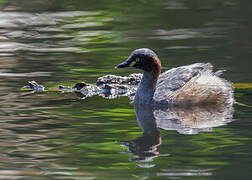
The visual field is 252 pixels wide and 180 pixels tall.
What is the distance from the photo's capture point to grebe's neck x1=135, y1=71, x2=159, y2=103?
10.6 metres

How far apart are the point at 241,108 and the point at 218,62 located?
Result: 11.8 ft

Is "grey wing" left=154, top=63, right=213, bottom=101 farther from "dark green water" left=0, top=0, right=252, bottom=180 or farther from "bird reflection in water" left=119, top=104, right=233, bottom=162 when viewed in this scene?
"dark green water" left=0, top=0, right=252, bottom=180

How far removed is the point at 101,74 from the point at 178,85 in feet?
8.74

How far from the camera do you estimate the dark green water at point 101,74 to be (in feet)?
23.0

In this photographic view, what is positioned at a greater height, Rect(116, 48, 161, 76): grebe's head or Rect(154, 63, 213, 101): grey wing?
Rect(116, 48, 161, 76): grebe's head

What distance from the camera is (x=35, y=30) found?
18.5m

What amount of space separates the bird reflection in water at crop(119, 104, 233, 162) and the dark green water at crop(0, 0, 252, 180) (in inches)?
4.6

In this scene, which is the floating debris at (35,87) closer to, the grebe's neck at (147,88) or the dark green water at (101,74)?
the dark green water at (101,74)

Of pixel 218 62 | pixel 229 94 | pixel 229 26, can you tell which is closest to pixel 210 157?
pixel 229 94

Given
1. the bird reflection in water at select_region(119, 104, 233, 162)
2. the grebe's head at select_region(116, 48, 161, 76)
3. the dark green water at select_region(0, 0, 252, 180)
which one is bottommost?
the bird reflection in water at select_region(119, 104, 233, 162)

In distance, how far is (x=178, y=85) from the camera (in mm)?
10609

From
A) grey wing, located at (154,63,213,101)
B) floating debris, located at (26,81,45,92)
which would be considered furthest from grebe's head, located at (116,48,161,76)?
floating debris, located at (26,81,45,92)

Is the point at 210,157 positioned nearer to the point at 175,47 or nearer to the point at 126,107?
the point at 126,107

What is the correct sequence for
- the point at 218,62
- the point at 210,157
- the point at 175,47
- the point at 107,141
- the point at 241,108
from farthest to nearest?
the point at 175,47
the point at 218,62
the point at 241,108
the point at 107,141
the point at 210,157
